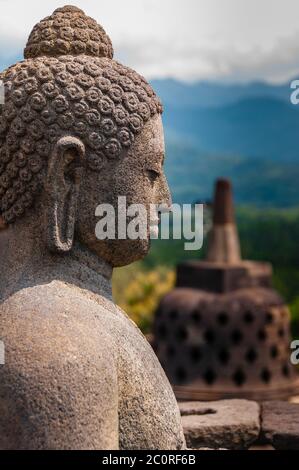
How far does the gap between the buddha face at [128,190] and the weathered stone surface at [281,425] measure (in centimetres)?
169

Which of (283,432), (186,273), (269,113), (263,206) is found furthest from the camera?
(269,113)

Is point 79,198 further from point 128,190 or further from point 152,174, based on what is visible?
point 152,174

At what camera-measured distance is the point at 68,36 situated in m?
3.75

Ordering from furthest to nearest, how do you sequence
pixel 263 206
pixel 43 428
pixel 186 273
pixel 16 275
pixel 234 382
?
pixel 263 206
pixel 186 273
pixel 234 382
pixel 16 275
pixel 43 428

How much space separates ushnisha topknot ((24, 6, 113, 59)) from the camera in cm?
374

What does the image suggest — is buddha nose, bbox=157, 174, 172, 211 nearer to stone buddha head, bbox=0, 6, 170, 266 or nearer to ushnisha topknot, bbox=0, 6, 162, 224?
stone buddha head, bbox=0, 6, 170, 266

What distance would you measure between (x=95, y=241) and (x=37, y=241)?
0.84ft

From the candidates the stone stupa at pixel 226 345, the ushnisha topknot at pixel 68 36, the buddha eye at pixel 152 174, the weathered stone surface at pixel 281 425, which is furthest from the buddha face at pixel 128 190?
the stone stupa at pixel 226 345

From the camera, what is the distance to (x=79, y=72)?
3570 mm

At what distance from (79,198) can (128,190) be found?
22cm

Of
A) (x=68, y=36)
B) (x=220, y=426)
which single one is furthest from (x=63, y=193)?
(x=220, y=426)

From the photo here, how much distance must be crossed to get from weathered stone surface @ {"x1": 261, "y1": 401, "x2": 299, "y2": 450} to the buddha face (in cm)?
169
